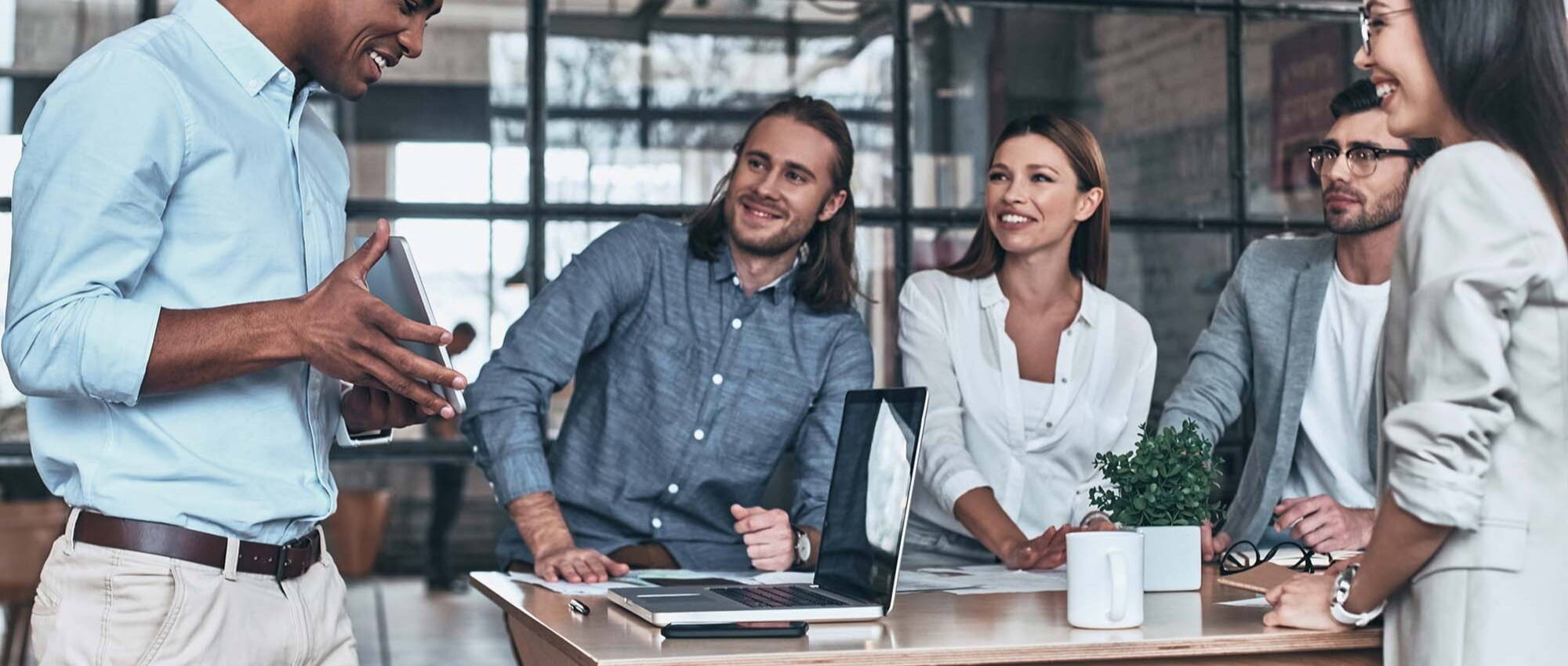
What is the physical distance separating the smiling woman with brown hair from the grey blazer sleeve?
0.08 metres

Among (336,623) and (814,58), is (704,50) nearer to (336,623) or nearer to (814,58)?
(814,58)

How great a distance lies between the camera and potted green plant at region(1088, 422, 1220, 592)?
2070mm

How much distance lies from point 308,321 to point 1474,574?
46.2 inches

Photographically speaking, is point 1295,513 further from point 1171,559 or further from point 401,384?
point 401,384

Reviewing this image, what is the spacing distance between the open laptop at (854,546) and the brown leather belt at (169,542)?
0.43 meters

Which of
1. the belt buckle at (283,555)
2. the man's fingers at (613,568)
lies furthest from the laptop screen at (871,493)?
the belt buckle at (283,555)

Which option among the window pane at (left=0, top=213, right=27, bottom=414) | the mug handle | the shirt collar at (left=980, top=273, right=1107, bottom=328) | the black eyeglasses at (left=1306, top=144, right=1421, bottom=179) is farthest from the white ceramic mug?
the window pane at (left=0, top=213, right=27, bottom=414)

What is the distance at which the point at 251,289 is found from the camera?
1635mm

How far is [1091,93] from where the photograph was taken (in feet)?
13.7

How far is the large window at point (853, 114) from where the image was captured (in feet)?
12.5

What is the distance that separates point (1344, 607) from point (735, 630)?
0.68 m

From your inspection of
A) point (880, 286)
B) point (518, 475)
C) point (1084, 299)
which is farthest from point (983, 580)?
point (880, 286)

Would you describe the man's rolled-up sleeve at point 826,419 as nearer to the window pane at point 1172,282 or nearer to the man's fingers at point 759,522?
the man's fingers at point 759,522

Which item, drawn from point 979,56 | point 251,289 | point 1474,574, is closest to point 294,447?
point 251,289
